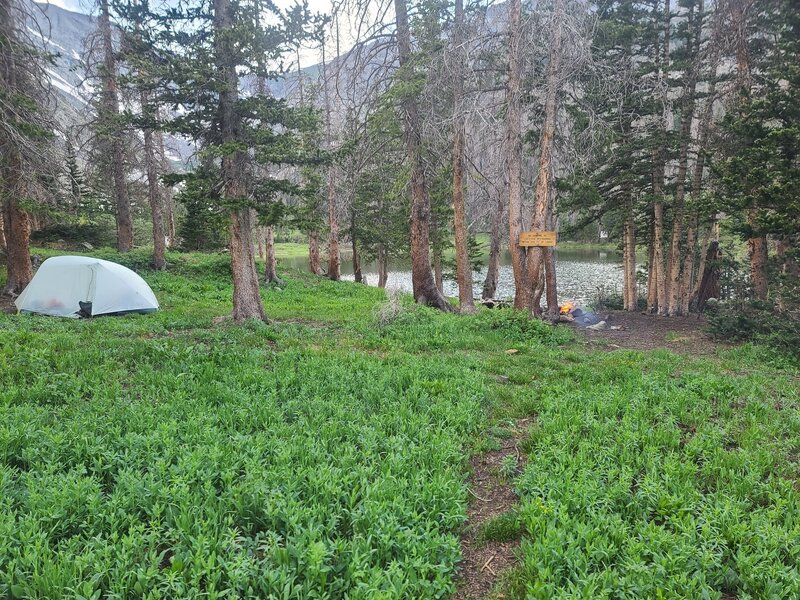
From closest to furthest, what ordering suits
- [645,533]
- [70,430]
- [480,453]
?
[645,533]
[70,430]
[480,453]

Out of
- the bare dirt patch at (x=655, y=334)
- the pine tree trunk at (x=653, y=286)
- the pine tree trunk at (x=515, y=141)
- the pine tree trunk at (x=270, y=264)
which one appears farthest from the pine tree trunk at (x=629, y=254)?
the pine tree trunk at (x=270, y=264)

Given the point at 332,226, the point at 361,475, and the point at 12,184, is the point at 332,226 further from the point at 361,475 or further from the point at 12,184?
the point at 361,475

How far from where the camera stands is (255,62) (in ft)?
29.7

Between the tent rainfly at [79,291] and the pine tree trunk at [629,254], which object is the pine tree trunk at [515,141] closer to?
the pine tree trunk at [629,254]

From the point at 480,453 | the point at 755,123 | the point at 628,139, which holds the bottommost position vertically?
the point at 480,453

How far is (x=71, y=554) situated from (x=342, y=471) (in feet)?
5.38

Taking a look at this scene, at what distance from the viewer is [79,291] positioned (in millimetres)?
11273

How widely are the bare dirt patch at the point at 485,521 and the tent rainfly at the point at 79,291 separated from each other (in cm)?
1074

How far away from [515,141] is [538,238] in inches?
92.5

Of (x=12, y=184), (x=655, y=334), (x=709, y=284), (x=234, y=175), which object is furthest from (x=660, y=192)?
(x=12, y=184)

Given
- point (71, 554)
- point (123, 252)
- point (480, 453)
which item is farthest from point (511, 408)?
point (123, 252)

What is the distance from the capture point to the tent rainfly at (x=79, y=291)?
1098 cm

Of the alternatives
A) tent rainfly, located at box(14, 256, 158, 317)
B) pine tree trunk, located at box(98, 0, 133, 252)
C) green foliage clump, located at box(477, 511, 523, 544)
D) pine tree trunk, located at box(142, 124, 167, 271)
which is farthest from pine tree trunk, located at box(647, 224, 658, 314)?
pine tree trunk, located at box(142, 124, 167, 271)

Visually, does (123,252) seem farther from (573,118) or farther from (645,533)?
(645,533)
